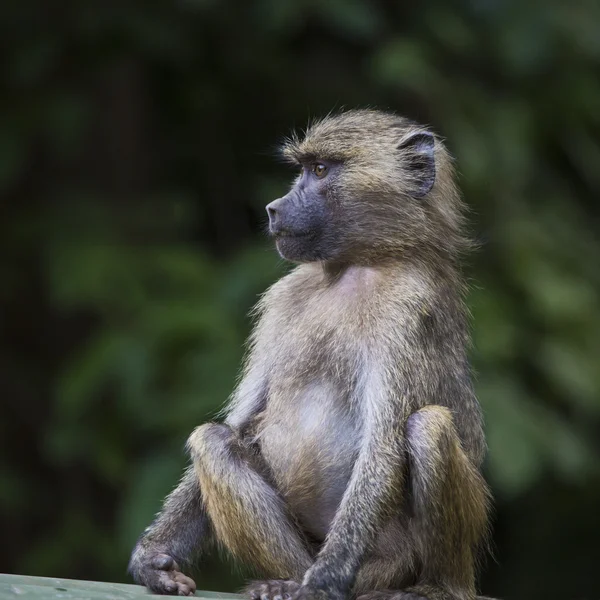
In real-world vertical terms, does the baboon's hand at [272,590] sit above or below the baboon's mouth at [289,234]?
below

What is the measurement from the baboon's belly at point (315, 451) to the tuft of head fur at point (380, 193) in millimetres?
738

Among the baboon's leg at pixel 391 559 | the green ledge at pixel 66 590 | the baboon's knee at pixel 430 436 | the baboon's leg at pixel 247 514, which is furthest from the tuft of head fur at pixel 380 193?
the green ledge at pixel 66 590

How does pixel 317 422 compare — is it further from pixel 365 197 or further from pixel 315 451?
pixel 365 197

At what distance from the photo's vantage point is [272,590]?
533 cm

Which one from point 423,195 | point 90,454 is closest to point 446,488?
point 423,195

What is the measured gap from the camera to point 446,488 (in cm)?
539

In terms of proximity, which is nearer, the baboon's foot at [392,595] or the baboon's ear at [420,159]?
the baboon's foot at [392,595]

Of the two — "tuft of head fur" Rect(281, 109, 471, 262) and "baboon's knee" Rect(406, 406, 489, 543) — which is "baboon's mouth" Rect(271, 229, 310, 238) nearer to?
"tuft of head fur" Rect(281, 109, 471, 262)

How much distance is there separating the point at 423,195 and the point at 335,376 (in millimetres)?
1008

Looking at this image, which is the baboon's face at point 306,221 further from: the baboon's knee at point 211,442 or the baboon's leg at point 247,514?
the baboon's leg at point 247,514

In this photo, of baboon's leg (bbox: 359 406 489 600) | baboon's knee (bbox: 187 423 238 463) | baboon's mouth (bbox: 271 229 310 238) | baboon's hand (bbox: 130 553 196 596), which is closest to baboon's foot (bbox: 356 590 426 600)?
baboon's leg (bbox: 359 406 489 600)

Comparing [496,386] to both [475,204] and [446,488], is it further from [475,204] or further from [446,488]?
[446,488]

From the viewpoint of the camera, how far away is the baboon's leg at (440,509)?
17.6 feet

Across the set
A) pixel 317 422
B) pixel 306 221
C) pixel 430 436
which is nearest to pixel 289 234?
pixel 306 221
